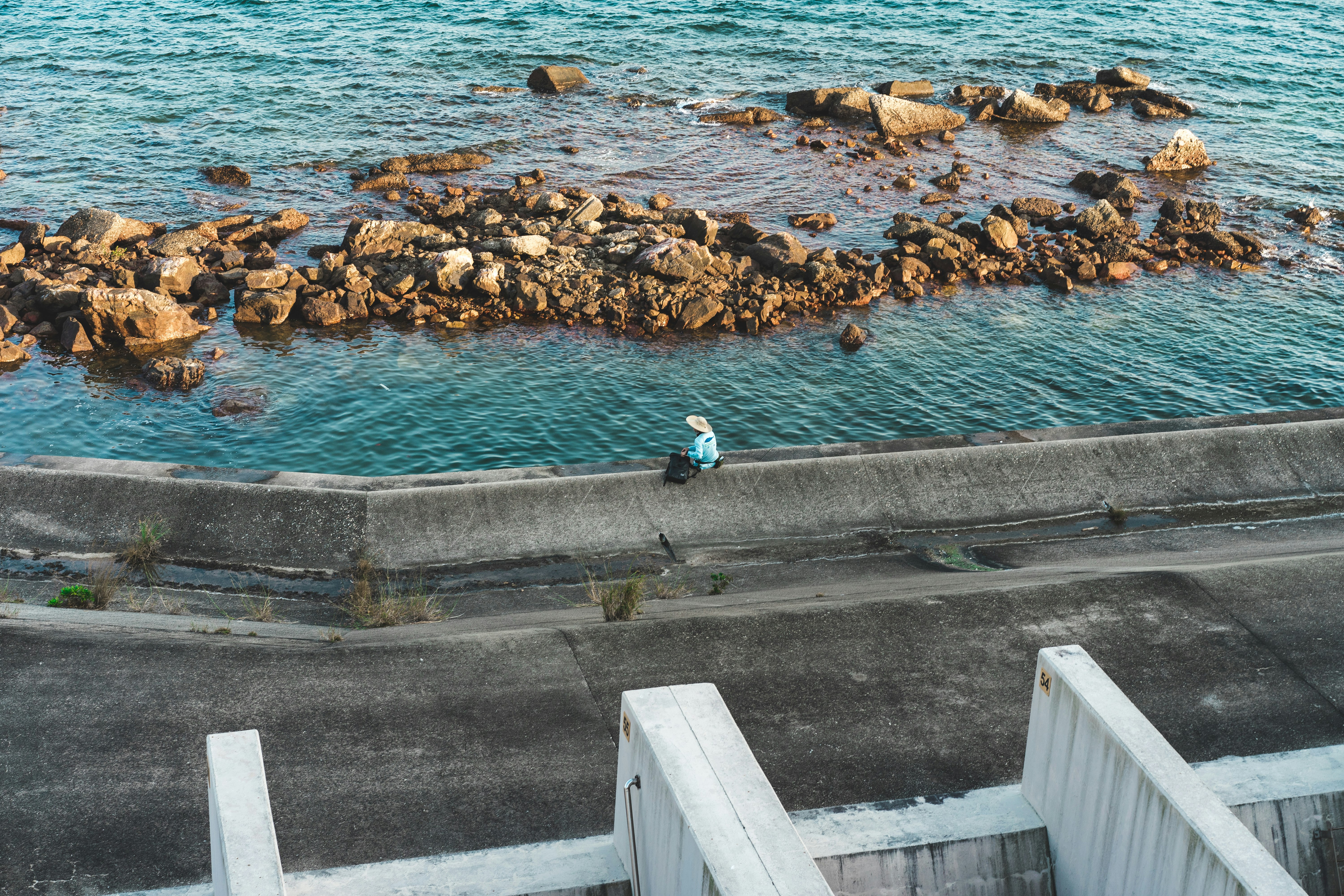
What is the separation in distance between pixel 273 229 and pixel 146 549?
13.7 metres

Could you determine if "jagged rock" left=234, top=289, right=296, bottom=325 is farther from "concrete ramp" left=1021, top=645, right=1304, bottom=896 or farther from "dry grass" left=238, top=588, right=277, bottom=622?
"concrete ramp" left=1021, top=645, right=1304, bottom=896

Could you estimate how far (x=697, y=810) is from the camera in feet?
18.1

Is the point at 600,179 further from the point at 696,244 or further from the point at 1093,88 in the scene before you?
the point at 1093,88

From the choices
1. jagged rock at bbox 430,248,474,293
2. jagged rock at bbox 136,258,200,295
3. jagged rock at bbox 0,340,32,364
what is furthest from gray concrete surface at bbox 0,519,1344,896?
jagged rock at bbox 136,258,200,295

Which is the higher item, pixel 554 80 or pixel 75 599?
pixel 554 80

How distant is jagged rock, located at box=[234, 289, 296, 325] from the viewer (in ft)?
65.9

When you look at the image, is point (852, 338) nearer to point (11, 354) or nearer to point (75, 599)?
point (75, 599)

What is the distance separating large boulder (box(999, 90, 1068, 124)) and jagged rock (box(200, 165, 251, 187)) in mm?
22194

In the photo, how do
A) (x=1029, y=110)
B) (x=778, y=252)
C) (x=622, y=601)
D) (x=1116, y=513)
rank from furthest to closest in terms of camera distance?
(x=1029, y=110)
(x=778, y=252)
(x=1116, y=513)
(x=622, y=601)

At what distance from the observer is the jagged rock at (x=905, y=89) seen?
36469 millimetres

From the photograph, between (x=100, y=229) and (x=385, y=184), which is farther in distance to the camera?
(x=385, y=184)

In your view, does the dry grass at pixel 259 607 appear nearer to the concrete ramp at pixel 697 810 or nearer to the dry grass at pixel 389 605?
the dry grass at pixel 389 605

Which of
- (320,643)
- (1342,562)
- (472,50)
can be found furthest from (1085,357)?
(472,50)

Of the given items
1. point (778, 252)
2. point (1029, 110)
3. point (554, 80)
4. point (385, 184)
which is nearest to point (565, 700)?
point (778, 252)
